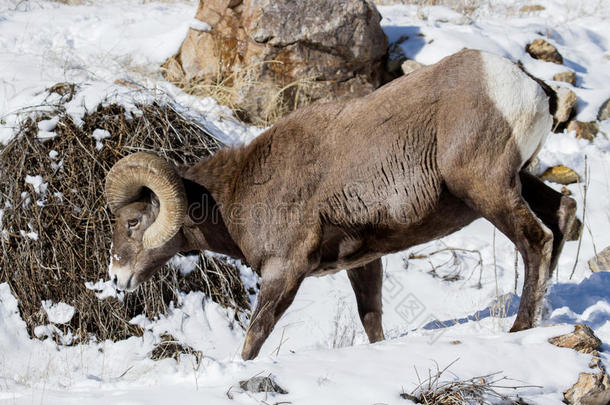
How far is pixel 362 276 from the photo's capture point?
576 centimetres

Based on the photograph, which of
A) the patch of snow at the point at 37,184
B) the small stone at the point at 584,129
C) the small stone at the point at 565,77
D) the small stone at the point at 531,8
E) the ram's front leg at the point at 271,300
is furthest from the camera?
the small stone at the point at 531,8

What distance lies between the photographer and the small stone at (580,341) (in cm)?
390

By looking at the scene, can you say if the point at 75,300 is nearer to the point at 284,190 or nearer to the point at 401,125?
the point at 284,190

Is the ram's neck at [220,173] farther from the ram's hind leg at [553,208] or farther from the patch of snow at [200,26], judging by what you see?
the patch of snow at [200,26]

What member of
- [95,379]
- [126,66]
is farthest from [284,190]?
[126,66]

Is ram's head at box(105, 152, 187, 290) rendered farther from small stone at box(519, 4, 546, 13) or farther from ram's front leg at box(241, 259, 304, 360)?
small stone at box(519, 4, 546, 13)

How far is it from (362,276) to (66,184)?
10.6ft

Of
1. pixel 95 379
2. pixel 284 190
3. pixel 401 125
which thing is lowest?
pixel 95 379

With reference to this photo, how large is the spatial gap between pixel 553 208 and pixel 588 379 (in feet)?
5.32

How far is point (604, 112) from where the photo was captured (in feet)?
29.9

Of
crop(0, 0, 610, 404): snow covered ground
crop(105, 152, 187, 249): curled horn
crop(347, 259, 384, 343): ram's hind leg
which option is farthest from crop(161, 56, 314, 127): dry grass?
crop(105, 152, 187, 249): curled horn

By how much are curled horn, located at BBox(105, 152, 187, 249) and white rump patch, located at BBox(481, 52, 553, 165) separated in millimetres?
2286

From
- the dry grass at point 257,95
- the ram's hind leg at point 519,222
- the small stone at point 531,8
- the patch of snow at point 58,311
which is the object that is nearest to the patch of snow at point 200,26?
the dry grass at point 257,95

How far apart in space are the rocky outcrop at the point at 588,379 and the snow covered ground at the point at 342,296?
58mm
